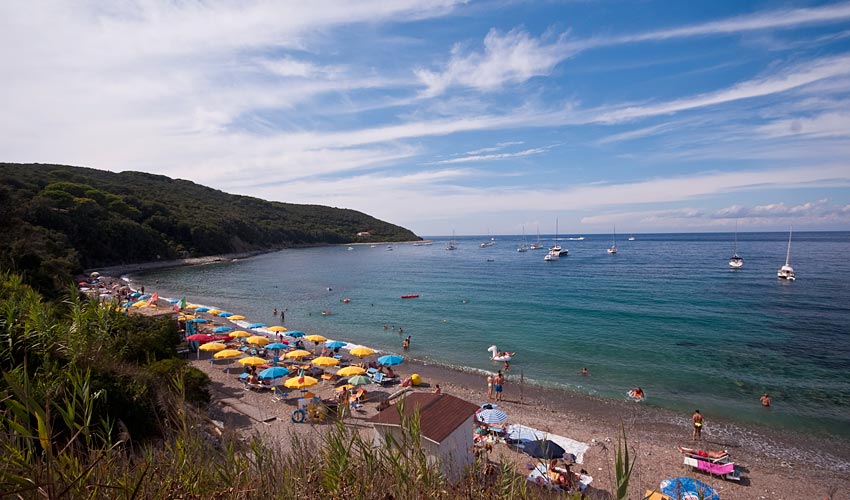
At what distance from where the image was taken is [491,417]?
14.8 m

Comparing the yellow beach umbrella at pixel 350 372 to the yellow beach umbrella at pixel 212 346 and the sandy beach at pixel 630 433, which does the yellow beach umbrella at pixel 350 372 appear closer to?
the sandy beach at pixel 630 433

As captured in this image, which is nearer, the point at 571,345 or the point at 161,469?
the point at 161,469

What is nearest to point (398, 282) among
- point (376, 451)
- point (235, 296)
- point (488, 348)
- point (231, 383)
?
point (235, 296)

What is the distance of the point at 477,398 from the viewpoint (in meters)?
19.5

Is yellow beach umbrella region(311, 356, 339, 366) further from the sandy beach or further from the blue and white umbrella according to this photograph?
the blue and white umbrella

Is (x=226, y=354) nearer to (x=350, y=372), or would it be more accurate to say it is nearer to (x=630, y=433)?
(x=350, y=372)

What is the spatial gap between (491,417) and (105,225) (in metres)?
69.2

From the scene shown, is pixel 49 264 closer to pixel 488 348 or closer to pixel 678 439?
pixel 488 348

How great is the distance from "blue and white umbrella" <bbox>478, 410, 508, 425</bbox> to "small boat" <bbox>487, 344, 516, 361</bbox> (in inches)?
384

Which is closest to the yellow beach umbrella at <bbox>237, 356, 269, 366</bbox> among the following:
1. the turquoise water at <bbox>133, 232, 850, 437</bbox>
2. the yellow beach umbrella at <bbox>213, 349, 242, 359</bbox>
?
the yellow beach umbrella at <bbox>213, 349, 242, 359</bbox>

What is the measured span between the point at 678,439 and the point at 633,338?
12814 millimetres

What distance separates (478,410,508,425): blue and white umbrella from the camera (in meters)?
14.6

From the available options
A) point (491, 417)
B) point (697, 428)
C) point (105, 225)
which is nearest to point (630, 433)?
point (697, 428)

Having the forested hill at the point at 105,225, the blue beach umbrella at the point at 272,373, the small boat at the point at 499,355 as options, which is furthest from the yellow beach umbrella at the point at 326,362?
the forested hill at the point at 105,225
